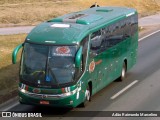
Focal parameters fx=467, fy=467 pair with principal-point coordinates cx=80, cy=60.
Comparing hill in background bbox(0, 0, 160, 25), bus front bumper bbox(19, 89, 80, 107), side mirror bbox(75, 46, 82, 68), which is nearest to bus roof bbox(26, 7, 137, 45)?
side mirror bbox(75, 46, 82, 68)

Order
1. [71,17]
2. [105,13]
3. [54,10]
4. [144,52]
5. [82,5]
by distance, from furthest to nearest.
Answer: [82,5] < [54,10] < [144,52] < [105,13] < [71,17]

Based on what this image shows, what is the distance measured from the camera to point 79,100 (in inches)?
569

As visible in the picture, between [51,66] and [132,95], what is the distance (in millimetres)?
4046

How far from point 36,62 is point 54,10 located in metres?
28.3

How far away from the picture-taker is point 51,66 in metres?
14.0

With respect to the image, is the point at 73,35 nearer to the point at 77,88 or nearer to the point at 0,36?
the point at 77,88

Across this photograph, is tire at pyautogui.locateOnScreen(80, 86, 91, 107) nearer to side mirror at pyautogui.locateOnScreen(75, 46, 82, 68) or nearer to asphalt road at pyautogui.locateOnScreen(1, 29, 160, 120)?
asphalt road at pyautogui.locateOnScreen(1, 29, 160, 120)

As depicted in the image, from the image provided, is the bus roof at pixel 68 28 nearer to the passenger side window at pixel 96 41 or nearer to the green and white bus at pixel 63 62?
the green and white bus at pixel 63 62

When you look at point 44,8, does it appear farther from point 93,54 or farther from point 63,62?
point 63,62

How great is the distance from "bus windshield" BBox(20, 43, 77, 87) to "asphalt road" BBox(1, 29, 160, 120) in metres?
1.23

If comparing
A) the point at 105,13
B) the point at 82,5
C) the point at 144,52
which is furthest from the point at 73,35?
the point at 82,5

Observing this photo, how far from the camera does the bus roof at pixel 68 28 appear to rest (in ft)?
46.7

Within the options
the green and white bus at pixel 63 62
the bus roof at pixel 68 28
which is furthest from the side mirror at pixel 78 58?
the bus roof at pixel 68 28

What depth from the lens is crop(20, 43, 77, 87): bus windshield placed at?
45.7ft
